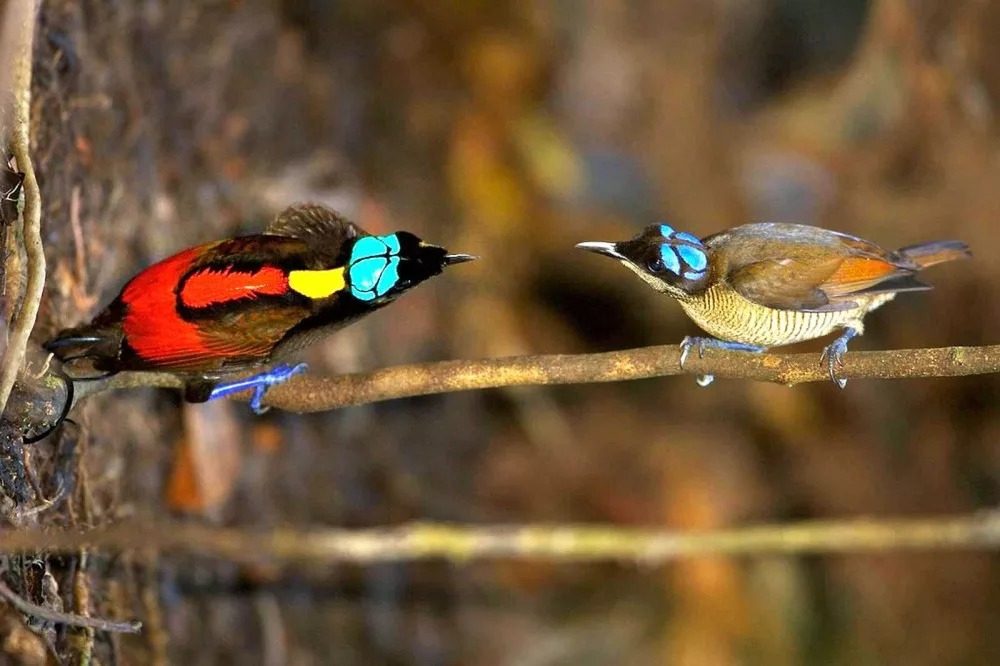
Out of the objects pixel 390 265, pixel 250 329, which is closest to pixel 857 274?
pixel 390 265

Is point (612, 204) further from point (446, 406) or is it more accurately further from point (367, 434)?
point (367, 434)

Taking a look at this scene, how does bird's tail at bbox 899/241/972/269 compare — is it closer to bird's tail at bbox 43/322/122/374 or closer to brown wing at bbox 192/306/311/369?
brown wing at bbox 192/306/311/369

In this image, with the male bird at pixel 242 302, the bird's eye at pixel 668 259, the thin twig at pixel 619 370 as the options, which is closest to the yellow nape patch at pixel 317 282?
the male bird at pixel 242 302

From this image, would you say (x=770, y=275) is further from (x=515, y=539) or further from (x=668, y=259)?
(x=515, y=539)

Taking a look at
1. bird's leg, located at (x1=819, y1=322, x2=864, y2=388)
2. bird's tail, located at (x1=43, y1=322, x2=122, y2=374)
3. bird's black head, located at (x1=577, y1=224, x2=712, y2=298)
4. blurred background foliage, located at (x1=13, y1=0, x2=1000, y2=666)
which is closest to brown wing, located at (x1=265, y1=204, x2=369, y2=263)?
bird's tail, located at (x1=43, y1=322, x2=122, y2=374)

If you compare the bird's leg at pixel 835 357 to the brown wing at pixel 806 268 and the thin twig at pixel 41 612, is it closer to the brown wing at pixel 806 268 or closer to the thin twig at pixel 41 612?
the brown wing at pixel 806 268
